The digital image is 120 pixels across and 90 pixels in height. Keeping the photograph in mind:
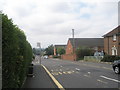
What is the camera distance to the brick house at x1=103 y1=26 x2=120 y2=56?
156 feet

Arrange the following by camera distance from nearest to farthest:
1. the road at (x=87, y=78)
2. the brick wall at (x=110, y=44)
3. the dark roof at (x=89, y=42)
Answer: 1. the road at (x=87, y=78)
2. the brick wall at (x=110, y=44)
3. the dark roof at (x=89, y=42)

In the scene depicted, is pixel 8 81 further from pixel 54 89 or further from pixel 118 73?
pixel 118 73

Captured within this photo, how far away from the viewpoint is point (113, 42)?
49.2 meters

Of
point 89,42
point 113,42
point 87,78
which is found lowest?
point 87,78

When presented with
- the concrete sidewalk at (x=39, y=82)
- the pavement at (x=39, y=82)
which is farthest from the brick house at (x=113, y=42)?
the concrete sidewalk at (x=39, y=82)

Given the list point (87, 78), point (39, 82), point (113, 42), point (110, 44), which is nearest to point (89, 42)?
point (110, 44)

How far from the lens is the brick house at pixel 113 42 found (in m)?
47.6

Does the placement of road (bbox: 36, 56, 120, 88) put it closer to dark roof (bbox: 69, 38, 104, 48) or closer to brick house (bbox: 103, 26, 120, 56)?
brick house (bbox: 103, 26, 120, 56)

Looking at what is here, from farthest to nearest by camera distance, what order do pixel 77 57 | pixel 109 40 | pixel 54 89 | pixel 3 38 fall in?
pixel 77 57 < pixel 109 40 < pixel 54 89 < pixel 3 38

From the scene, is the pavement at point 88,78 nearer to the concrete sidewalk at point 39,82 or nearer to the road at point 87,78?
the road at point 87,78

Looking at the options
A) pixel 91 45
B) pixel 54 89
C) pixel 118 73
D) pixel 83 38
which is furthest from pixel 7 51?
pixel 83 38

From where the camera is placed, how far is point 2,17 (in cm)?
565

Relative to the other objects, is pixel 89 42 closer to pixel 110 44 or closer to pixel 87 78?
pixel 110 44

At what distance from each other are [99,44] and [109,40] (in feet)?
128
